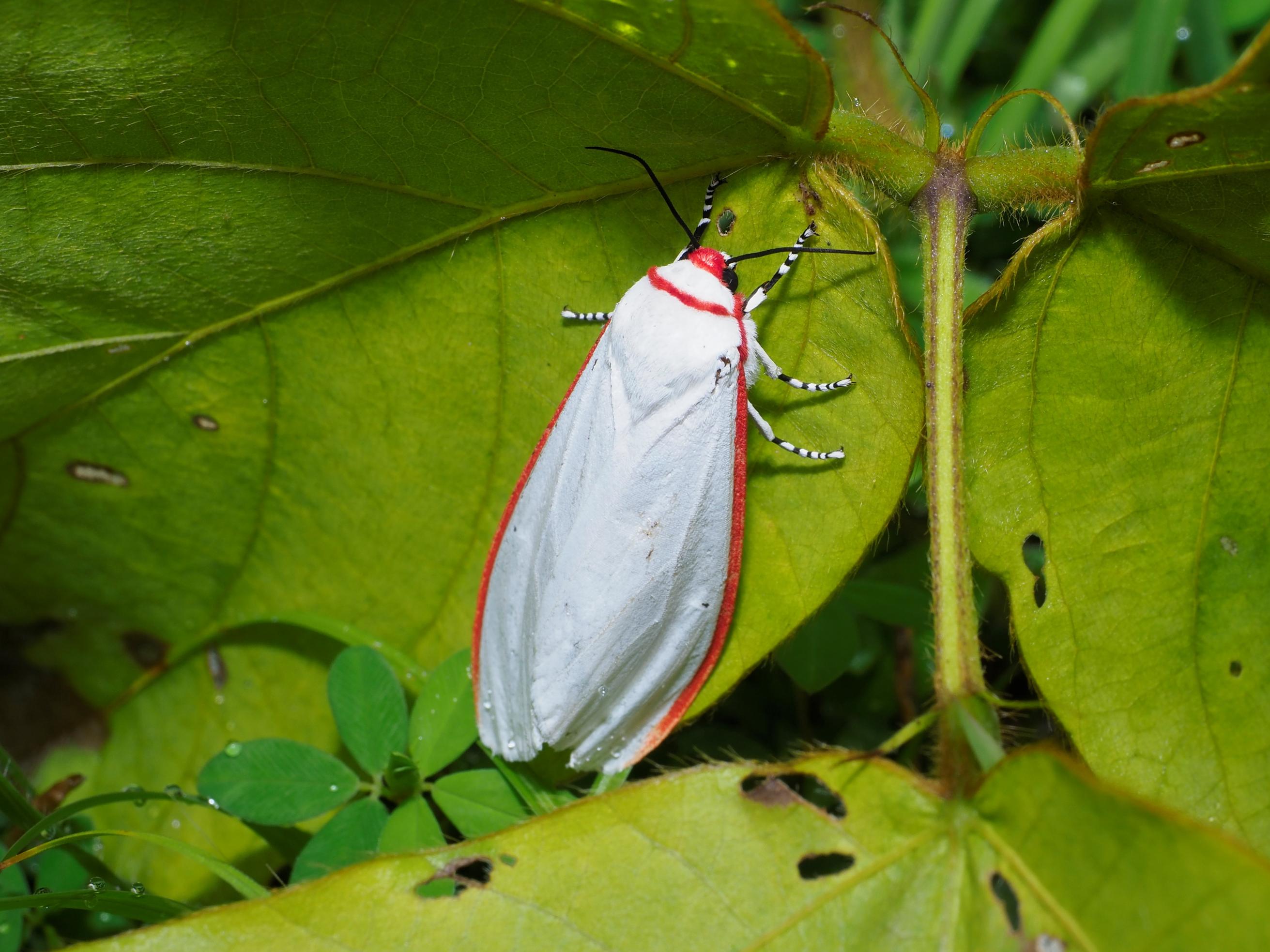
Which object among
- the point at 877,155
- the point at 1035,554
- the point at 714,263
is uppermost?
the point at 877,155

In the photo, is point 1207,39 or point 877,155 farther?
point 1207,39

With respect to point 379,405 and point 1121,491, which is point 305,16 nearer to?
point 379,405

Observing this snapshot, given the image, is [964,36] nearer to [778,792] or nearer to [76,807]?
[778,792]

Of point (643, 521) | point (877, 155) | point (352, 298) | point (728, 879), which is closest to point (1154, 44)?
point (877, 155)

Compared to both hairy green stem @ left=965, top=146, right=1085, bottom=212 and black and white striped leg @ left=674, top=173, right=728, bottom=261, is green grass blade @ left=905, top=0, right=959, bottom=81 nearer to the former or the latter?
hairy green stem @ left=965, top=146, right=1085, bottom=212

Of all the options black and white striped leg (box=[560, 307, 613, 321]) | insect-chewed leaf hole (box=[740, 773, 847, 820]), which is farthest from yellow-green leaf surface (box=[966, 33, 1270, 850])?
black and white striped leg (box=[560, 307, 613, 321])

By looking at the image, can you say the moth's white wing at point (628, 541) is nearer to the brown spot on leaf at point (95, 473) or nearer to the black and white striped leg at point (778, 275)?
the black and white striped leg at point (778, 275)

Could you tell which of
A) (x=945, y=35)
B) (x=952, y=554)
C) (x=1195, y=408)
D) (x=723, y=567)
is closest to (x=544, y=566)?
(x=723, y=567)
